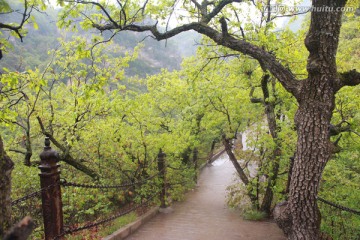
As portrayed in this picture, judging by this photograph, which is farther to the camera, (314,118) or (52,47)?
(52,47)

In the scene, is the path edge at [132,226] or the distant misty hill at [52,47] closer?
the path edge at [132,226]

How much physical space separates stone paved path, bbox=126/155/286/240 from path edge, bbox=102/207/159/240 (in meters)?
0.11

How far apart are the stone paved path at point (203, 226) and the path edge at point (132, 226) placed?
0.11m

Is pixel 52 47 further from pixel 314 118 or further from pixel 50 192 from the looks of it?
pixel 314 118

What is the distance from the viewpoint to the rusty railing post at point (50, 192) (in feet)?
10.5

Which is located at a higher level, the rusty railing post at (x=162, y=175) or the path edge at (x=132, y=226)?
the rusty railing post at (x=162, y=175)

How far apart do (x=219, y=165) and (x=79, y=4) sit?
58.1ft

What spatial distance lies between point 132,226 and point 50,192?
12.5 feet

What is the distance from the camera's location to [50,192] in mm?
3215

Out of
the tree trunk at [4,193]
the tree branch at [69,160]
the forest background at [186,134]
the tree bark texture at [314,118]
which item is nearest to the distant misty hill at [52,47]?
the forest background at [186,134]

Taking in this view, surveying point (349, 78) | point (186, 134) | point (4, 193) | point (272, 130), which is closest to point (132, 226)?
point (186, 134)

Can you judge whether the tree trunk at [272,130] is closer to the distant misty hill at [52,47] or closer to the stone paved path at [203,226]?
the stone paved path at [203,226]

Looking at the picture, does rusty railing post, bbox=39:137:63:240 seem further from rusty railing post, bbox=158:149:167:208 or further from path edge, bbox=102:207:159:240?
rusty railing post, bbox=158:149:167:208

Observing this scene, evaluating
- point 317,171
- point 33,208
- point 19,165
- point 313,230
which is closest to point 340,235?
point 313,230
